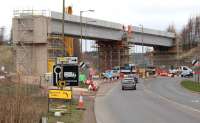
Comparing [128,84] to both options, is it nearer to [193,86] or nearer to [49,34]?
[193,86]

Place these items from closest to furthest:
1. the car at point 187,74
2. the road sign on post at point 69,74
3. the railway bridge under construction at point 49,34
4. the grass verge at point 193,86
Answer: the road sign on post at point 69,74, the grass verge at point 193,86, the railway bridge under construction at point 49,34, the car at point 187,74

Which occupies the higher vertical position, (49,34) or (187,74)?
(49,34)

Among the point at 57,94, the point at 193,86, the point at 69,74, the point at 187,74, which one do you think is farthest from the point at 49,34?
the point at 69,74

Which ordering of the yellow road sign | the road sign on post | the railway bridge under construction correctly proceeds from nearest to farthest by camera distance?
the road sign on post → the yellow road sign → the railway bridge under construction

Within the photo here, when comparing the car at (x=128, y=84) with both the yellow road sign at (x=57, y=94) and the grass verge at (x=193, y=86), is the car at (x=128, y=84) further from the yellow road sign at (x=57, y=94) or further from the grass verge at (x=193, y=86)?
the yellow road sign at (x=57, y=94)

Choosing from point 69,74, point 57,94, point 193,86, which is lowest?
point 193,86

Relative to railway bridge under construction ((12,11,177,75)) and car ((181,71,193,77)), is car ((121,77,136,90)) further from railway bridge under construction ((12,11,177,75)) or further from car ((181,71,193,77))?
car ((181,71,193,77))

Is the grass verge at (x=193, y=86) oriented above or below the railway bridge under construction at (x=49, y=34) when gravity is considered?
below

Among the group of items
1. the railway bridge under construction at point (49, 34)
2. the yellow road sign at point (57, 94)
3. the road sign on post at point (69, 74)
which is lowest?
the yellow road sign at point (57, 94)

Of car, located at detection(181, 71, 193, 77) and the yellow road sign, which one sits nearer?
the yellow road sign

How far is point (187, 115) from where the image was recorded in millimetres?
26359

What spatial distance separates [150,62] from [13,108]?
140781 mm

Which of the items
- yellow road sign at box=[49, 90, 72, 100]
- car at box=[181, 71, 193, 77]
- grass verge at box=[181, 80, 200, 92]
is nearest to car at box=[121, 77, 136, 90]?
grass verge at box=[181, 80, 200, 92]

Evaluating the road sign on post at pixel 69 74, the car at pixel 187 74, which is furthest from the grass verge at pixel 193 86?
Answer: the car at pixel 187 74
